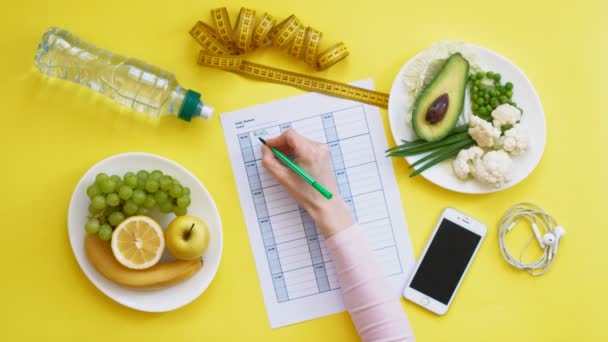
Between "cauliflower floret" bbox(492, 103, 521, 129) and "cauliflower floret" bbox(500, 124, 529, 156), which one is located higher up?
"cauliflower floret" bbox(492, 103, 521, 129)

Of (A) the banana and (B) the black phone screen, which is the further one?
(B) the black phone screen

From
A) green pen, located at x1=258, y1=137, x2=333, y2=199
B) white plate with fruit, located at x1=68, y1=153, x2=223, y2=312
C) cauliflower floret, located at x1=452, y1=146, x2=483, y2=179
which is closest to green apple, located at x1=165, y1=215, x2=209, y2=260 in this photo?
white plate with fruit, located at x1=68, y1=153, x2=223, y2=312

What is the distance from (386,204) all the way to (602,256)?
573mm

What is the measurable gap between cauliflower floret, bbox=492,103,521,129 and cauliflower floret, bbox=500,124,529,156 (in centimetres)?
2

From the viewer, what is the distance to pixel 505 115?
1265 mm

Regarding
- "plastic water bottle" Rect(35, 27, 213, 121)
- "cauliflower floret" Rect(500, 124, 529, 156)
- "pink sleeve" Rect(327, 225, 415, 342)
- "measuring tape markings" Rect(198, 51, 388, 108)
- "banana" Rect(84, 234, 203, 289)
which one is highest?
"plastic water bottle" Rect(35, 27, 213, 121)

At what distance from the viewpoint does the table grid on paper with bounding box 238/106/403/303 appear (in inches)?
52.9

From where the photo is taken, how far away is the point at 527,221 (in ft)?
4.47

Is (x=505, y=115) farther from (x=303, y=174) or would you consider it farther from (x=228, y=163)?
(x=228, y=163)

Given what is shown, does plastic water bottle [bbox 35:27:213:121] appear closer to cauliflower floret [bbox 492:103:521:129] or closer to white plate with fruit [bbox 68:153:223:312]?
white plate with fruit [bbox 68:153:223:312]

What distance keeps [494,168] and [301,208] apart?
0.48 metres

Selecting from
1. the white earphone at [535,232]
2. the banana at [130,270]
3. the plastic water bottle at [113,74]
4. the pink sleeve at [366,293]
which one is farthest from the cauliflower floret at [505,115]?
the banana at [130,270]

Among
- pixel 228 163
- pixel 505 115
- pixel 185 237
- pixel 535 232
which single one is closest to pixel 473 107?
pixel 505 115

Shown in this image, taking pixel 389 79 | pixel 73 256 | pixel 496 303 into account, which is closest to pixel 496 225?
pixel 496 303
